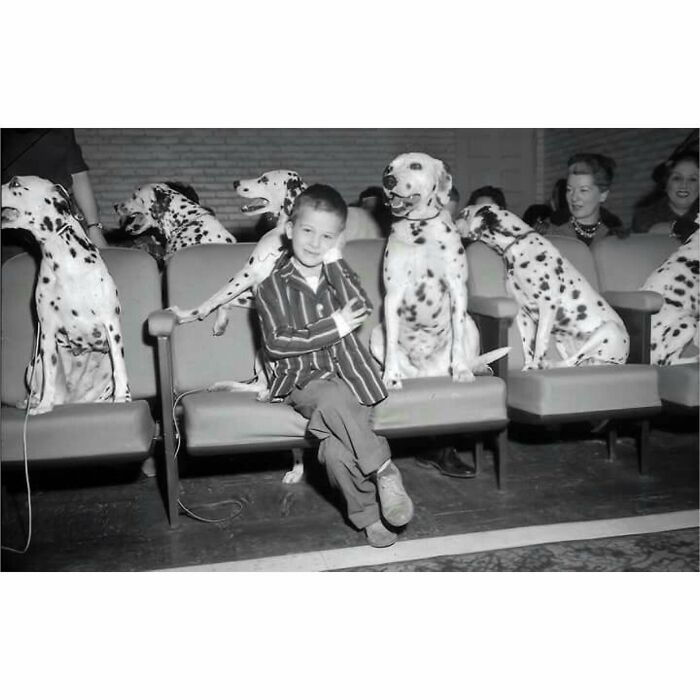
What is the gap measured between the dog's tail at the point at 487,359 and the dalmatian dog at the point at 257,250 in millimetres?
1003

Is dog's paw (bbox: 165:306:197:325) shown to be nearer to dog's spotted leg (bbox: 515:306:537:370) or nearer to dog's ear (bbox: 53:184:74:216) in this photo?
dog's ear (bbox: 53:184:74:216)

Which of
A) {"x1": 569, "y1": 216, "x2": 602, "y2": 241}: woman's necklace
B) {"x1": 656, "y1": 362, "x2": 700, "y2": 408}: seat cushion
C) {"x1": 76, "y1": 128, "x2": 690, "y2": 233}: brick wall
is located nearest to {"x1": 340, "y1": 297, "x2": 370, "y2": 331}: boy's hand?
{"x1": 656, "y1": 362, "x2": 700, "y2": 408}: seat cushion

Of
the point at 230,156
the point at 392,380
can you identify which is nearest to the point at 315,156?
the point at 230,156

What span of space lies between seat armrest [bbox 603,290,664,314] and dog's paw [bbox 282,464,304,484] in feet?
5.80

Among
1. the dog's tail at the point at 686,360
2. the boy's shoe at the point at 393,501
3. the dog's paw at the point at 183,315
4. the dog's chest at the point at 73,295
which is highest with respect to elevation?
the dog's chest at the point at 73,295

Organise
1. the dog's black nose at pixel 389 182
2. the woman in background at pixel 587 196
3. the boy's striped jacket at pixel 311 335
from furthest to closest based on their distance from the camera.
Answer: the woman in background at pixel 587 196 → the dog's black nose at pixel 389 182 → the boy's striped jacket at pixel 311 335

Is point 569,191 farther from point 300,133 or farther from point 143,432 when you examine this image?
point 300,133

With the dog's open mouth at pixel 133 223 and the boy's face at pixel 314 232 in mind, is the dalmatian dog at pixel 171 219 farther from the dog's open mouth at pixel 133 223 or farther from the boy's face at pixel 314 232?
the boy's face at pixel 314 232

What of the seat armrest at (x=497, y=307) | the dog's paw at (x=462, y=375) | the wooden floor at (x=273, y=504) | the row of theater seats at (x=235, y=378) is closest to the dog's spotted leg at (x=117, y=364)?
the row of theater seats at (x=235, y=378)

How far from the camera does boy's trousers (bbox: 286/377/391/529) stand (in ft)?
7.95

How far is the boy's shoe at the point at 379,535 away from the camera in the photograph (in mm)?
2482

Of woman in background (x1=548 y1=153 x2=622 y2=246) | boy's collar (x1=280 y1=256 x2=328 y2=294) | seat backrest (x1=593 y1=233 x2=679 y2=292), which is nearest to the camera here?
boy's collar (x1=280 y1=256 x2=328 y2=294)

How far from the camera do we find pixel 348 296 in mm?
2629
